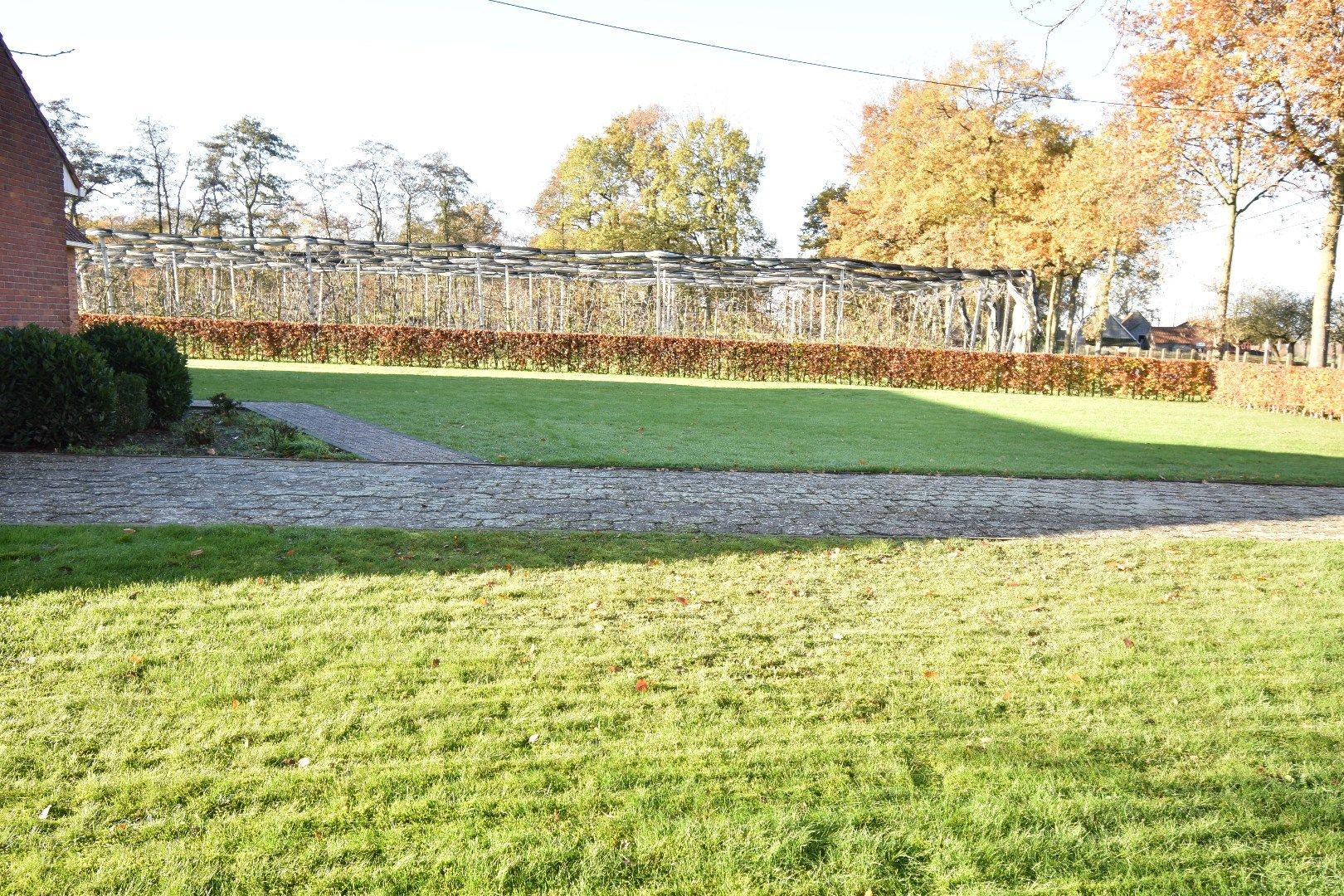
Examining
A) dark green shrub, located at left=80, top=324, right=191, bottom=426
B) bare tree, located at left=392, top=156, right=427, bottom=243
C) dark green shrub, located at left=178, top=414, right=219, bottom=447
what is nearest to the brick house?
dark green shrub, located at left=80, top=324, right=191, bottom=426

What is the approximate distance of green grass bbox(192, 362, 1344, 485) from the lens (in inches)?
390

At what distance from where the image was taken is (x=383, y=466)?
8.52 meters

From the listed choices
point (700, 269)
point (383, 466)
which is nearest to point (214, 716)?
point (383, 466)

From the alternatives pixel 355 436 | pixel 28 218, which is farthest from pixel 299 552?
pixel 28 218

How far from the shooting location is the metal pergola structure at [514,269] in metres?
26.0

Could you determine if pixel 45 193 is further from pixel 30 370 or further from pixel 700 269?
pixel 700 269

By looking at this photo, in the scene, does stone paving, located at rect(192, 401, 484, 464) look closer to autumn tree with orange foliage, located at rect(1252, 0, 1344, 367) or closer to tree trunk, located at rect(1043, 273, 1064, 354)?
autumn tree with orange foliage, located at rect(1252, 0, 1344, 367)

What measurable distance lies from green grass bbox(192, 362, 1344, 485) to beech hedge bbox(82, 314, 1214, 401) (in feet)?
6.59

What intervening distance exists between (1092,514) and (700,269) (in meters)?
20.9

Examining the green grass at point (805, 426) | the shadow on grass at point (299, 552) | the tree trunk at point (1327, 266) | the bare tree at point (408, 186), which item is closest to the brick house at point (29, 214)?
the green grass at point (805, 426)

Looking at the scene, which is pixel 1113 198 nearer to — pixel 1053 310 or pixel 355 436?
pixel 1053 310

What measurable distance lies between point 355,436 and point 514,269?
1956cm

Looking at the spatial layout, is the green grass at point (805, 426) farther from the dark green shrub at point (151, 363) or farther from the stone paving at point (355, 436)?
the dark green shrub at point (151, 363)

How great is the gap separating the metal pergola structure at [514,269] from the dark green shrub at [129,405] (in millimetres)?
16445
